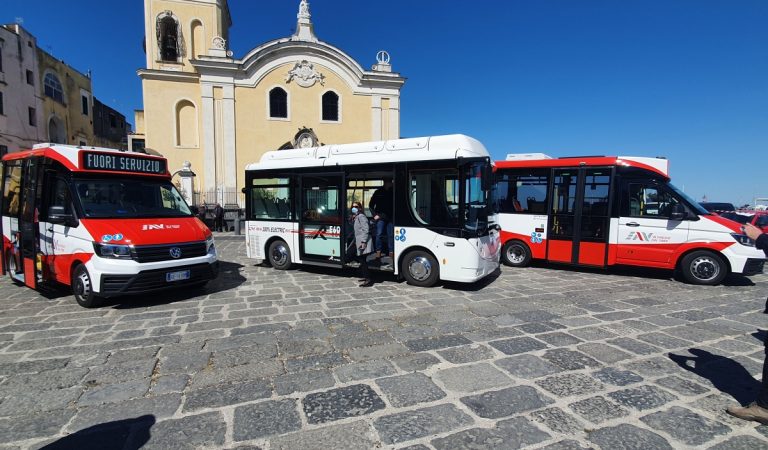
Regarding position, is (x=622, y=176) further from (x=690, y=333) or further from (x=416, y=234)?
(x=416, y=234)

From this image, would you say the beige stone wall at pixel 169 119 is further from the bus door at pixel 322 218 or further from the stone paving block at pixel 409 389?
the stone paving block at pixel 409 389

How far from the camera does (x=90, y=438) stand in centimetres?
269

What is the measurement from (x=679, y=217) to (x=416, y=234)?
18.9ft

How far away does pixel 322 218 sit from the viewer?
27.9ft

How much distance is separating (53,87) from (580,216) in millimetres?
40611

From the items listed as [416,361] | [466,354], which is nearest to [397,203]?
[466,354]

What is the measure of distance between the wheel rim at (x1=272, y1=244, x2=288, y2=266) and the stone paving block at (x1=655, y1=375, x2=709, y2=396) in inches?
304

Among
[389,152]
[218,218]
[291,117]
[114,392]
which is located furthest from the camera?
[291,117]

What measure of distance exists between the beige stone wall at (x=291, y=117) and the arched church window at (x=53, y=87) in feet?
64.7

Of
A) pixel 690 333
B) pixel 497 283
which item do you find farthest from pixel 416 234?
pixel 690 333

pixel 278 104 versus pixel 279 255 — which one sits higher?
pixel 278 104

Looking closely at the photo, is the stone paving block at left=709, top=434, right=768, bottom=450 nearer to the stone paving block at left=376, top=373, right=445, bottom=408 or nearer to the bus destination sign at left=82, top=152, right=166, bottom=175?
the stone paving block at left=376, top=373, right=445, bottom=408

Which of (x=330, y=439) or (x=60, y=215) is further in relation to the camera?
(x=60, y=215)

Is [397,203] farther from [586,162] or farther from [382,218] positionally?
[586,162]
